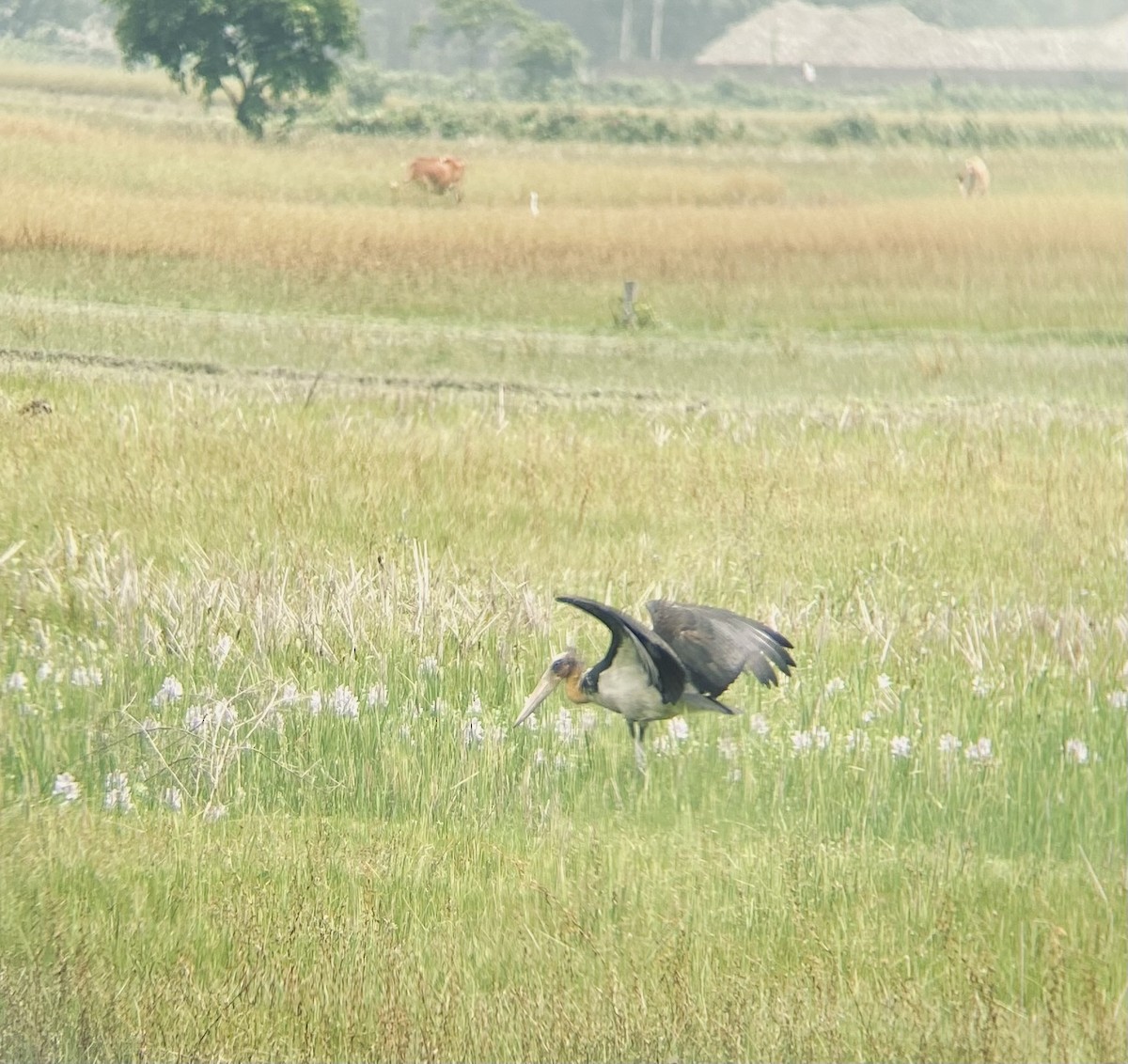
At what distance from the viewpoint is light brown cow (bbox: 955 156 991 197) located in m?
21.8

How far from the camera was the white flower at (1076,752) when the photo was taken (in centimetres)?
458

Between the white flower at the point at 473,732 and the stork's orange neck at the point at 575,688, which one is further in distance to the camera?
the white flower at the point at 473,732

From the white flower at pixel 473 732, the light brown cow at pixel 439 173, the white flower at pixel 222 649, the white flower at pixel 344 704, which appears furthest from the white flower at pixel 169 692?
the light brown cow at pixel 439 173

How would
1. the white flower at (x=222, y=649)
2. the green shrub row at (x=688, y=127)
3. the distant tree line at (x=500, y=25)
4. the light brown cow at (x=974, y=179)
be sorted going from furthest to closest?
the light brown cow at (x=974, y=179) < the green shrub row at (x=688, y=127) < the distant tree line at (x=500, y=25) < the white flower at (x=222, y=649)

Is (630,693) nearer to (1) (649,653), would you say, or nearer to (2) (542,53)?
(1) (649,653)

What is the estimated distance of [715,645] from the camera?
3857mm

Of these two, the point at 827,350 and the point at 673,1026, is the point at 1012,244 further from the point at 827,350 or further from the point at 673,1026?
the point at 673,1026

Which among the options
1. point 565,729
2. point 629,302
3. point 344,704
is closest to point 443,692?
point 344,704

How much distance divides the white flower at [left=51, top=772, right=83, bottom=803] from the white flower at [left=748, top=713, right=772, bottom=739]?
1.63 m

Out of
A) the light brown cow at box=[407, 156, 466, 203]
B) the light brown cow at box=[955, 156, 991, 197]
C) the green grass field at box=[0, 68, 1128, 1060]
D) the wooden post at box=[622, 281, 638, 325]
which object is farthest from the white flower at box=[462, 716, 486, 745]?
the light brown cow at box=[955, 156, 991, 197]

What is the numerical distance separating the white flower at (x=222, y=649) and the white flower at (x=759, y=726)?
1333 mm

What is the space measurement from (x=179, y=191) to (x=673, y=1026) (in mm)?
4293

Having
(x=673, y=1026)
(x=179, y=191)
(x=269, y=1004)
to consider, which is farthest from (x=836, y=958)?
(x=179, y=191)

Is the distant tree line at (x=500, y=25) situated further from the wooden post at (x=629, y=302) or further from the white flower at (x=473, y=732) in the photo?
the wooden post at (x=629, y=302)
